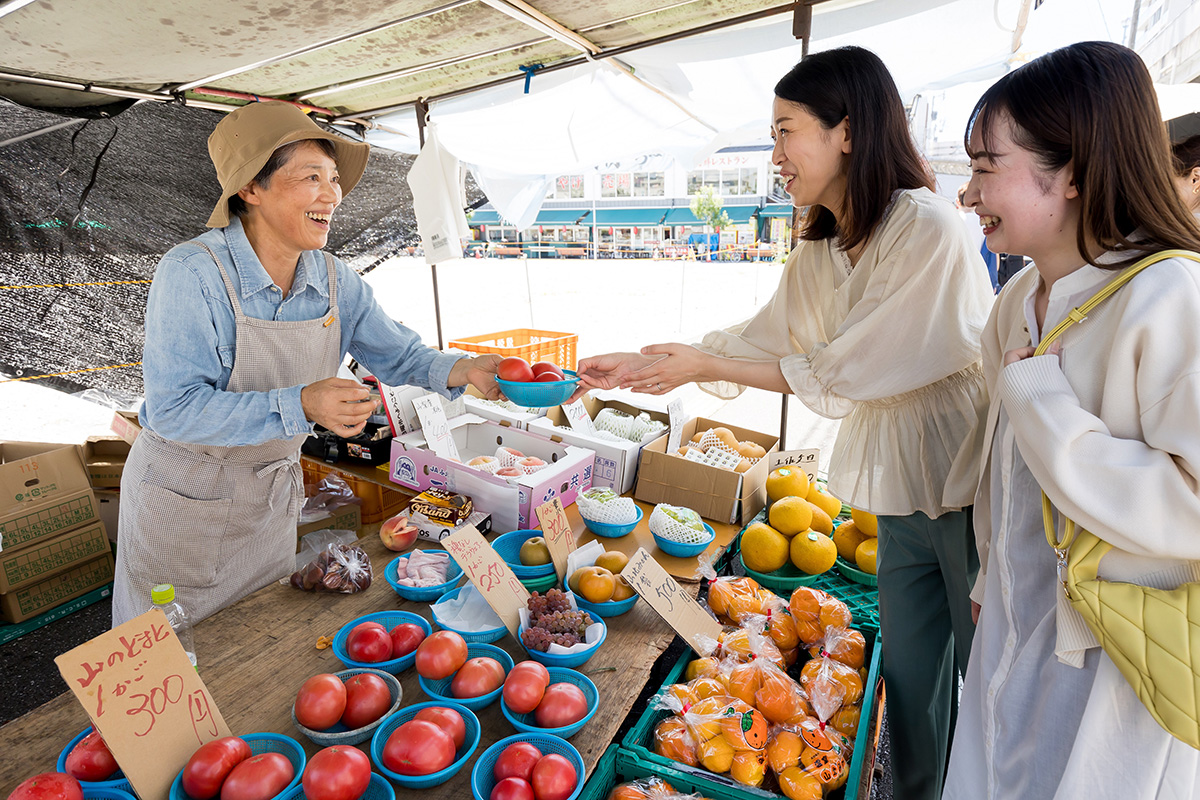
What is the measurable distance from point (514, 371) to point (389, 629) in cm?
89

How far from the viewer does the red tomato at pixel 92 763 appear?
48.8 inches

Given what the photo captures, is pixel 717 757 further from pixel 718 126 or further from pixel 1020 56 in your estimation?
pixel 718 126

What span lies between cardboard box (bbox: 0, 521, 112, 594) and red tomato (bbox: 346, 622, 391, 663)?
129 inches

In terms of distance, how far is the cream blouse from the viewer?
5.55 feet

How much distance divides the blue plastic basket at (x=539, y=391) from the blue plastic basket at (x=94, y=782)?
1.28 meters

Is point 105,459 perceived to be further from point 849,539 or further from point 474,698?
point 849,539

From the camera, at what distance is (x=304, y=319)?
7.20 feet

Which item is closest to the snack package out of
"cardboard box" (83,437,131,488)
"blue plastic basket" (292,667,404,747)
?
"blue plastic basket" (292,667,404,747)

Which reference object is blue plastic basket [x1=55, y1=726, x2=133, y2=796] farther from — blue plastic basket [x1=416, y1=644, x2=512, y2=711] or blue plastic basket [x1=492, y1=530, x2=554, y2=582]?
blue plastic basket [x1=492, y1=530, x2=554, y2=582]

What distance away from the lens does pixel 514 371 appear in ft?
7.20

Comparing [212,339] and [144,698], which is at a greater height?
[212,339]

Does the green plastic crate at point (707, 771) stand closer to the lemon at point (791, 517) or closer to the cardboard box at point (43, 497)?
the lemon at point (791, 517)

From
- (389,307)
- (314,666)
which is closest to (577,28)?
(314,666)

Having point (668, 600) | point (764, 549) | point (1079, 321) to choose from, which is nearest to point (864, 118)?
point (1079, 321)
